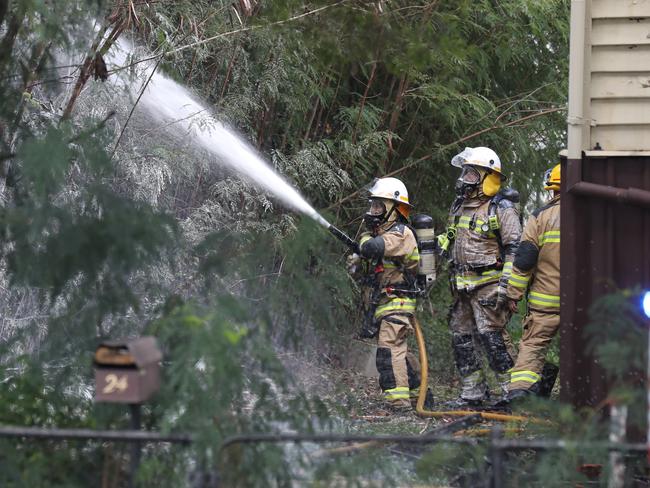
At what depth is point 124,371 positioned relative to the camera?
12.2ft

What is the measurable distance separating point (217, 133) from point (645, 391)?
19.0 feet

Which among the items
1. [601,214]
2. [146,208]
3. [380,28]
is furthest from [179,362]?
[601,214]

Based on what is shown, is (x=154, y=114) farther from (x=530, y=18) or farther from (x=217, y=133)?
(x=530, y=18)

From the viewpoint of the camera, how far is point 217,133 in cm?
907

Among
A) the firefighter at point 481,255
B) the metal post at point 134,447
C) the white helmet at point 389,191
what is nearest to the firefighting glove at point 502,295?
the firefighter at point 481,255

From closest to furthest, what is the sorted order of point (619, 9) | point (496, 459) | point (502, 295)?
point (496, 459), point (619, 9), point (502, 295)

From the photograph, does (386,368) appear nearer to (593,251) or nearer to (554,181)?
(554,181)

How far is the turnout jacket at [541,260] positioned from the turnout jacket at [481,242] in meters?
A: 0.39

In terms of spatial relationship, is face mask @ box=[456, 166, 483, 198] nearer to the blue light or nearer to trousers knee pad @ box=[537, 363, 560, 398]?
trousers knee pad @ box=[537, 363, 560, 398]

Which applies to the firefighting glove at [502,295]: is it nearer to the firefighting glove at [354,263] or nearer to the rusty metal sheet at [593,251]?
the firefighting glove at [354,263]

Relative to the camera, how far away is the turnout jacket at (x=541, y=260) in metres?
7.35

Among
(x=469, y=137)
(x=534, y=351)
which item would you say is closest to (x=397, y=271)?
(x=534, y=351)

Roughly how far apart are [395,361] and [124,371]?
4621 mm

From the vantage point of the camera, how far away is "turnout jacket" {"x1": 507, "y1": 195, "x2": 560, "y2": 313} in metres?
7.35
